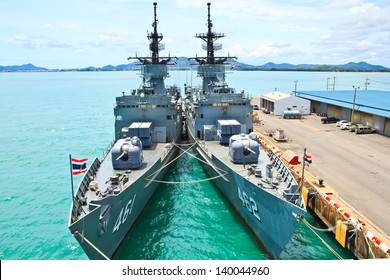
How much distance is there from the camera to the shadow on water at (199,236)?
47.5 ft

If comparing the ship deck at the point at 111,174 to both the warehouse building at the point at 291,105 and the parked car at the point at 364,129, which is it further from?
the warehouse building at the point at 291,105

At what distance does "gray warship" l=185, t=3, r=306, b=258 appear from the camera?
1317 centimetres

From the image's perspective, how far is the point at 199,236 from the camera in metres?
15.9

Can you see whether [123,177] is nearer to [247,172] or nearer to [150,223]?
[150,223]

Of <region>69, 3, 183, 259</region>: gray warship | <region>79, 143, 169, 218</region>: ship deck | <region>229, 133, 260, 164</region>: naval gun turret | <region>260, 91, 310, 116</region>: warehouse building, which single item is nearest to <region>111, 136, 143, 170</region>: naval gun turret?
<region>69, 3, 183, 259</region>: gray warship

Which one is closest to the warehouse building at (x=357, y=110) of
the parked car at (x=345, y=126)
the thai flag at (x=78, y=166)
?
the parked car at (x=345, y=126)


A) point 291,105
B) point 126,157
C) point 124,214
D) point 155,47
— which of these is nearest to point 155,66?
point 155,47

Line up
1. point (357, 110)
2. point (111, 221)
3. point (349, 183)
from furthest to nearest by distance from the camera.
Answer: point (357, 110), point (349, 183), point (111, 221)

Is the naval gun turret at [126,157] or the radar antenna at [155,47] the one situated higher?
the radar antenna at [155,47]

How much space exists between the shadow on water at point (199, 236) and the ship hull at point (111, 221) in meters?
0.80

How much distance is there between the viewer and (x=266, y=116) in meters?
45.1

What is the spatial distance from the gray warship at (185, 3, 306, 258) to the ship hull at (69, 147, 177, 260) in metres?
4.60

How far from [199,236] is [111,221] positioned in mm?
4697

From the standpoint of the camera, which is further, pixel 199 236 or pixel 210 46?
pixel 210 46
